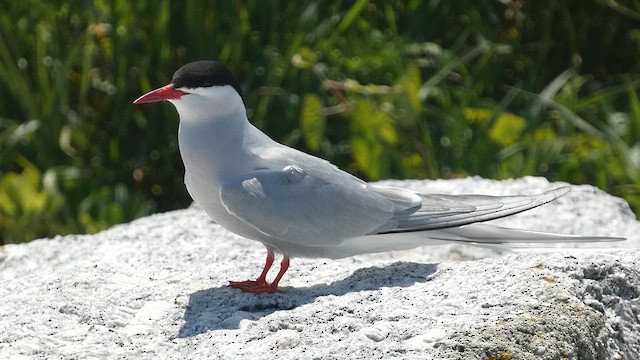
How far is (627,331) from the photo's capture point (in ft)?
8.50

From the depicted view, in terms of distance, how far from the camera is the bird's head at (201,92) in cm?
273

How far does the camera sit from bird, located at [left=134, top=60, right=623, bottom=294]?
2.73 meters

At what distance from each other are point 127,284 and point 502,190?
4.67ft

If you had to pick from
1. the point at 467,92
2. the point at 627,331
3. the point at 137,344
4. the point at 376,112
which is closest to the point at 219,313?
the point at 137,344

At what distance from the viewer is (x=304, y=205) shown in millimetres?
2754

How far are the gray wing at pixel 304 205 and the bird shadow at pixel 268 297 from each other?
12 centimetres

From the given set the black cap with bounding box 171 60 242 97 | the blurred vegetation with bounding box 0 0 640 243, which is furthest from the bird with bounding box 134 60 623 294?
the blurred vegetation with bounding box 0 0 640 243

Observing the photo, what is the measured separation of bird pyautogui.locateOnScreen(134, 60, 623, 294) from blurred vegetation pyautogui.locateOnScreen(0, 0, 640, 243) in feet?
5.04

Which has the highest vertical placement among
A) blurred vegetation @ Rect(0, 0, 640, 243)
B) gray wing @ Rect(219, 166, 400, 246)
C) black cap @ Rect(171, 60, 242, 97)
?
black cap @ Rect(171, 60, 242, 97)

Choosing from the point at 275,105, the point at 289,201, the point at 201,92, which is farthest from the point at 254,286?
the point at 275,105

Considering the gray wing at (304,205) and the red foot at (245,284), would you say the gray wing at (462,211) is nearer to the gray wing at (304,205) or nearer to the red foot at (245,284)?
the gray wing at (304,205)

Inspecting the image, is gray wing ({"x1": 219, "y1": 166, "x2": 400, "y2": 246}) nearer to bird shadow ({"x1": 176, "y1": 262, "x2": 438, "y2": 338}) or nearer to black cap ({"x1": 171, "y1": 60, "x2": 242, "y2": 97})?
bird shadow ({"x1": 176, "y1": 262, "x2": 438, "y2": 338})

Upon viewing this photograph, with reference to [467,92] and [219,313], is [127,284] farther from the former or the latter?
[467,92]

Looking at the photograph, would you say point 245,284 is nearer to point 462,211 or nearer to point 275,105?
point 462,211
